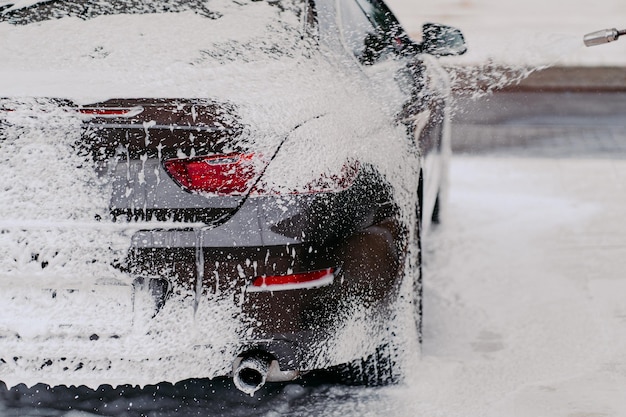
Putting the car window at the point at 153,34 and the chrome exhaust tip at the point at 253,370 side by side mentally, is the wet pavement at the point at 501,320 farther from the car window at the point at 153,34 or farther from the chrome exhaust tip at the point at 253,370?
the car window at the point at 153,34

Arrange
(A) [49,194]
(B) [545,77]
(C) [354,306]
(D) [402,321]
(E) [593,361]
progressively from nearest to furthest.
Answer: (A) [49,194] → (C) [354,306] → (D) [402,321] → (E) [593,361] → (B) [545,77]

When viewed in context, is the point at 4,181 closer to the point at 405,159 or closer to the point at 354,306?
the point at 354,306

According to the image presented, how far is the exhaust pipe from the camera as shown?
264cm

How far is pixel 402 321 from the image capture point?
313cm

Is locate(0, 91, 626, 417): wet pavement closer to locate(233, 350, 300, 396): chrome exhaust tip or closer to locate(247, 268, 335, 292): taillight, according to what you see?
locate(233, 350, 300, 396): chrome exhaust tip

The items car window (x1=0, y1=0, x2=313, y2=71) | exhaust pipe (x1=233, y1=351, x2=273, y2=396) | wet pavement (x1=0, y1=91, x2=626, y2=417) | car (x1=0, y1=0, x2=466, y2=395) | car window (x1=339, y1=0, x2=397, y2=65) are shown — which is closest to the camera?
car (x1=0, y1=0, x2=466, y2=395)

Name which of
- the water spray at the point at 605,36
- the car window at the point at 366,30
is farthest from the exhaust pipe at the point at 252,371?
the water spray at the point at 605,36

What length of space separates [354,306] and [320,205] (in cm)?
35

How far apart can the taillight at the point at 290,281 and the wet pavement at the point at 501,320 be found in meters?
0.69

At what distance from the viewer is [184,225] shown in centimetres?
252

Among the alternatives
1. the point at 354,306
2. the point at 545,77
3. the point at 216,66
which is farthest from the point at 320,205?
the point at 545,77

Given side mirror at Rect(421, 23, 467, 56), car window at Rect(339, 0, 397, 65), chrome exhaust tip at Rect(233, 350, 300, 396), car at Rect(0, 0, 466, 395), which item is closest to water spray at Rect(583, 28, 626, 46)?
side mirror at Rect(421, 23, 467, 56)

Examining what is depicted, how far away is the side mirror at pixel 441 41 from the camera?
372cm

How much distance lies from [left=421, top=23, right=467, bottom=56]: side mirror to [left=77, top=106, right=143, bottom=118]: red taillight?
5.11ft
